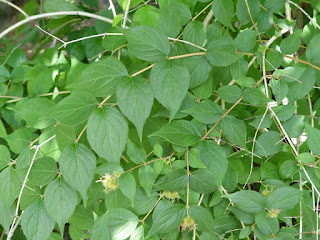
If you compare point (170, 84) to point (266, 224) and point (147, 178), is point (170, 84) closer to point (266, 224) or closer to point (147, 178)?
point (147, 178)

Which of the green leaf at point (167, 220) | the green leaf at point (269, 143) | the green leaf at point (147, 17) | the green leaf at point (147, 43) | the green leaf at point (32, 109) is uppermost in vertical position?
the green leaf at point (147, 43)

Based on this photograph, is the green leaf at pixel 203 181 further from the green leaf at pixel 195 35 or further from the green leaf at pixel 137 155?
the green leaf at pixel 195 35

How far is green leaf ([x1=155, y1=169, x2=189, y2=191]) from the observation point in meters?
0.76

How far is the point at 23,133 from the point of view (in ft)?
3.43

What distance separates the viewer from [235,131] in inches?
30.7

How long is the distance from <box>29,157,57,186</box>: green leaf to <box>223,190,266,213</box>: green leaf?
0.35 metres

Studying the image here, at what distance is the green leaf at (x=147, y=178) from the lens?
778 mm

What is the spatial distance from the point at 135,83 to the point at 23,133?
459 millimetres

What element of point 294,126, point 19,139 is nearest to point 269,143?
point 294,126

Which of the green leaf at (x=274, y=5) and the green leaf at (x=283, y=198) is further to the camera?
the green leaf at (x=274, y=5)

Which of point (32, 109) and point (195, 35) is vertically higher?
point (195, 35)

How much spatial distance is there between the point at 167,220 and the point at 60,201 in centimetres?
21

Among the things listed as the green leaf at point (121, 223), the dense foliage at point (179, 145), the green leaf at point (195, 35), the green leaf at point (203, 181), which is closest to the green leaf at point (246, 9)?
the dense foliage at point (179, 145)

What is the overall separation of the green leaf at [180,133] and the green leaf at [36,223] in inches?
10.6
